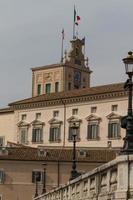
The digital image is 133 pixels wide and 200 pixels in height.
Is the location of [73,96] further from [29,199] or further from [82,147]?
[29,199]

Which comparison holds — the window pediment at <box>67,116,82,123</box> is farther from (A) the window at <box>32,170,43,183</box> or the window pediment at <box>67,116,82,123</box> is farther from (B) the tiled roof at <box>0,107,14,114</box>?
(B) the tiled roof at <box>0,107,14,114</box>

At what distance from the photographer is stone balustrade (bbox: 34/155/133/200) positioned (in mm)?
18375

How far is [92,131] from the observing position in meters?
85.6

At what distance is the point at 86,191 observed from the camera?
2583 cm

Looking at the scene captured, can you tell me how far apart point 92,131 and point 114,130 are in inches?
152

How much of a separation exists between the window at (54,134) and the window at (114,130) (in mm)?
9287

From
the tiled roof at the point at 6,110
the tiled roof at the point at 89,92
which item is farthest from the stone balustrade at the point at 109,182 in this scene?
the tiled roof at the point at 6,110

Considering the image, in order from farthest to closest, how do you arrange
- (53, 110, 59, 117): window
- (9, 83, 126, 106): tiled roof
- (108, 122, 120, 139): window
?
(53, 110, 59, 117): window
(9, 83, 126, 106): tiled roof
(108, 122, 120, 139): window

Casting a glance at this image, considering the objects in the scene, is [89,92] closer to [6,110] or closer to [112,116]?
[112,116]

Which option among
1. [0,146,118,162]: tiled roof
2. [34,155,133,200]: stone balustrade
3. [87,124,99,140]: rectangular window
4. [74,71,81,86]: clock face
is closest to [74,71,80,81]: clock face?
[74,71,81,86]: clock face

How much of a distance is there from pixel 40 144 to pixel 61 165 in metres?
13.7

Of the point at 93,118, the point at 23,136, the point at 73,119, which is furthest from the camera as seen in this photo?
the point at 23,136

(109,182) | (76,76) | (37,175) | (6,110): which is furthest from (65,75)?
(109,182)

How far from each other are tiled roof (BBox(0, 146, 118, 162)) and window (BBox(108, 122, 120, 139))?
2.27m
